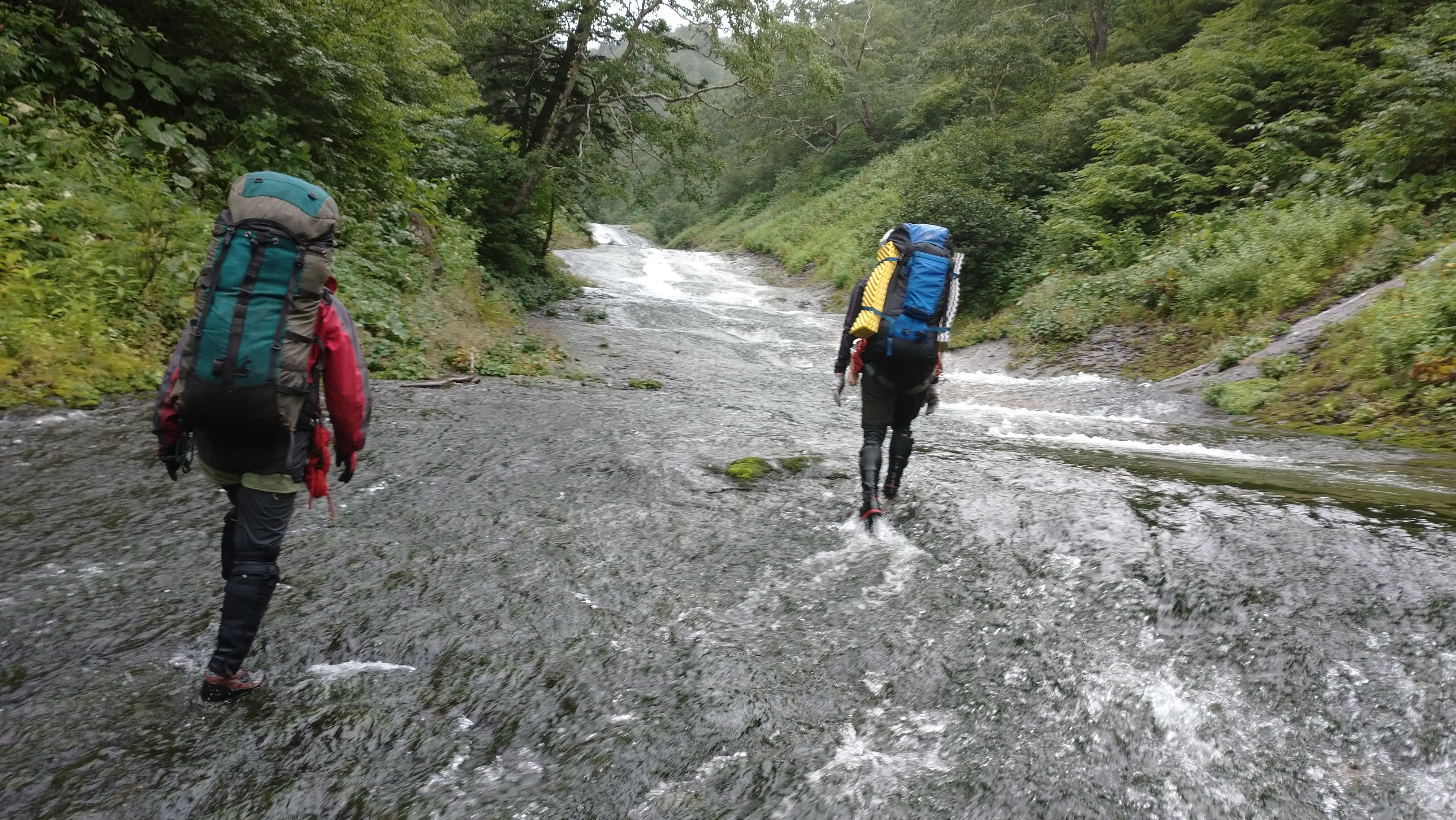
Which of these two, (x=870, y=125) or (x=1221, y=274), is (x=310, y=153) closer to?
(x=1221, y=274)

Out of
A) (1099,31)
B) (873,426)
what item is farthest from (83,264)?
(1099,31)

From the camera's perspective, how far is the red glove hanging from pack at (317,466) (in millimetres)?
3121

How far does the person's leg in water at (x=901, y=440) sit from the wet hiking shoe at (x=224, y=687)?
13.3ft

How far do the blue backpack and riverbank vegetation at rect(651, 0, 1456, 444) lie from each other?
576cm

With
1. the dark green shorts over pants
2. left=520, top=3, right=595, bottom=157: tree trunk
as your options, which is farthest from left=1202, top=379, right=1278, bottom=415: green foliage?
left=520, top=3, right=595, bottom=157: tree trunk

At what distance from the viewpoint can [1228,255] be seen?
1188cm

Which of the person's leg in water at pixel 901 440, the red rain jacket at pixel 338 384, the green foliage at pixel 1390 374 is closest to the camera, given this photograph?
the red rain jacket at pixel 338 384

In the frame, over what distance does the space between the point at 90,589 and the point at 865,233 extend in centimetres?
2515

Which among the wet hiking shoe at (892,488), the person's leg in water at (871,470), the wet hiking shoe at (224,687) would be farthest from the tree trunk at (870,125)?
the wet hiking shoe at (224,687)

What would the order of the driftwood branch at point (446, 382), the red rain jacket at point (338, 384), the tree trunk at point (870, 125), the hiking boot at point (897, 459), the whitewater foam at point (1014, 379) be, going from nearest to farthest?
1. the red rain jacket at point (338, 384)
2. the hiking boot at point (897, 459)
3. the driftwood branch at point (446, 382)
4. the whitewater foam at point (1014, 379)
5. the tree trunk at point (870, 125)

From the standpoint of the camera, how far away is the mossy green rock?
245 inches

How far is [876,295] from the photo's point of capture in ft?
16.1

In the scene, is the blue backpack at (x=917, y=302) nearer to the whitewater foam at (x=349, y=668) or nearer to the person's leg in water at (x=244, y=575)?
the whitewater foam at (x=349, y=668)

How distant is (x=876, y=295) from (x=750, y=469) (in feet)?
6.86
